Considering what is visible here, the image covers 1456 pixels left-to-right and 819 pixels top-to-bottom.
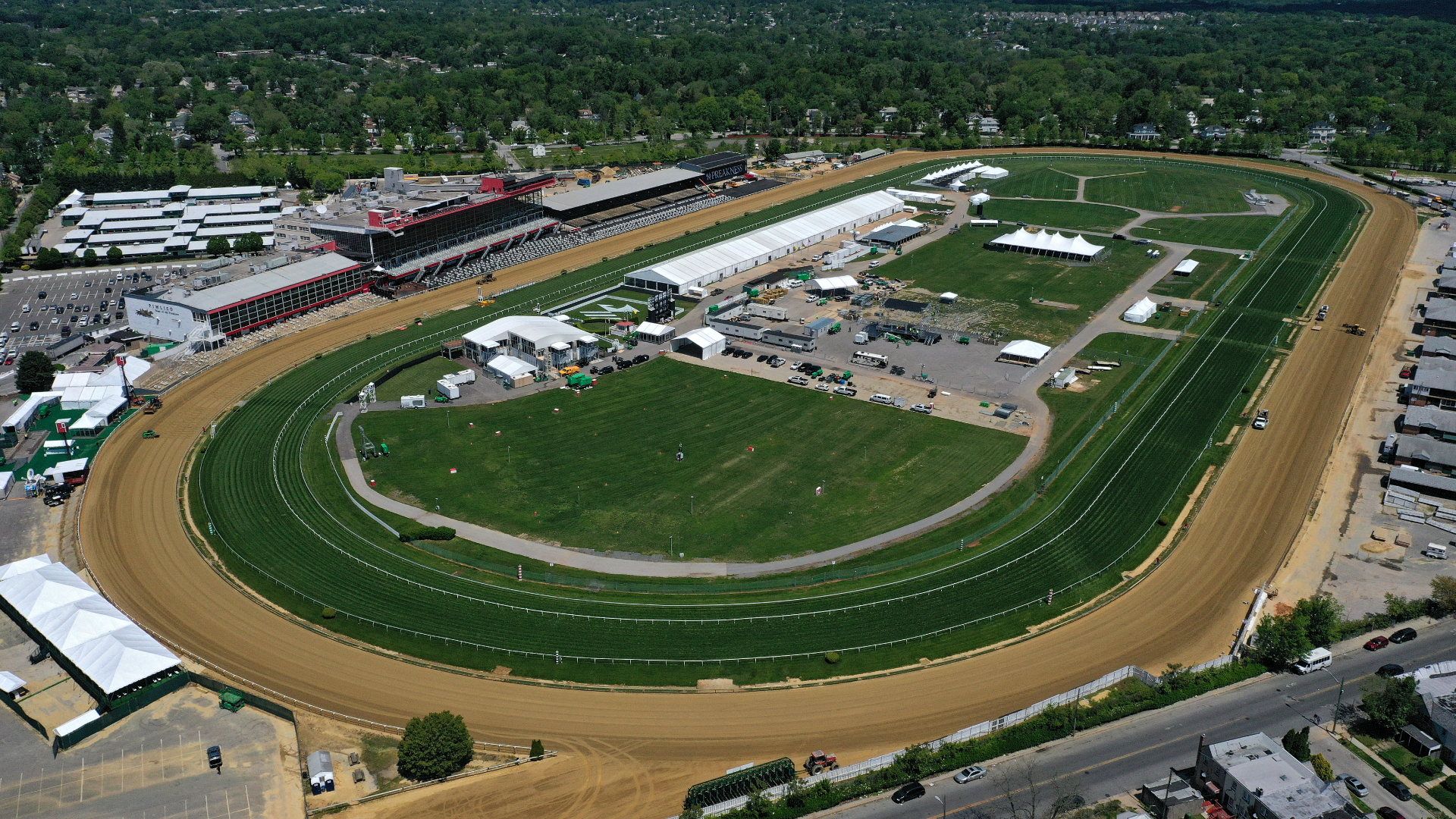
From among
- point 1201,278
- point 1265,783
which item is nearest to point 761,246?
point 1201,278

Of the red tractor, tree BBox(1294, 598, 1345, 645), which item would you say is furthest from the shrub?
tree BBox(1294, 598, 1345, 645)

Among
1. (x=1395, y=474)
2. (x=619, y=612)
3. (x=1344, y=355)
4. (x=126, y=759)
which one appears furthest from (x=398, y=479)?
(x=1344, y=355)

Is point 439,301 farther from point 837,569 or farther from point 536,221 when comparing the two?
point 837,569

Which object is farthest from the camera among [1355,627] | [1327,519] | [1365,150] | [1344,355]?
[1365,150]

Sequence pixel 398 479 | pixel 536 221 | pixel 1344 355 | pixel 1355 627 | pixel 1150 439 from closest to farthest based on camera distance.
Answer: pixel 1355 627
pixel 398 479
pixel 1150 439
pixel 1344 355
pixel 536 221

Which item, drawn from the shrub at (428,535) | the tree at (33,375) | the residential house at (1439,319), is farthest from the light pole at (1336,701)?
the tree at (33,375)

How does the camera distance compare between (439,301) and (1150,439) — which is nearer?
(1150,439)

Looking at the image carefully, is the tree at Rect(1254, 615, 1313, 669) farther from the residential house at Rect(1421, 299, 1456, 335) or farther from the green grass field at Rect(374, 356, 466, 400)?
the residential house at Rect(1421, 299, 1456, 335)
